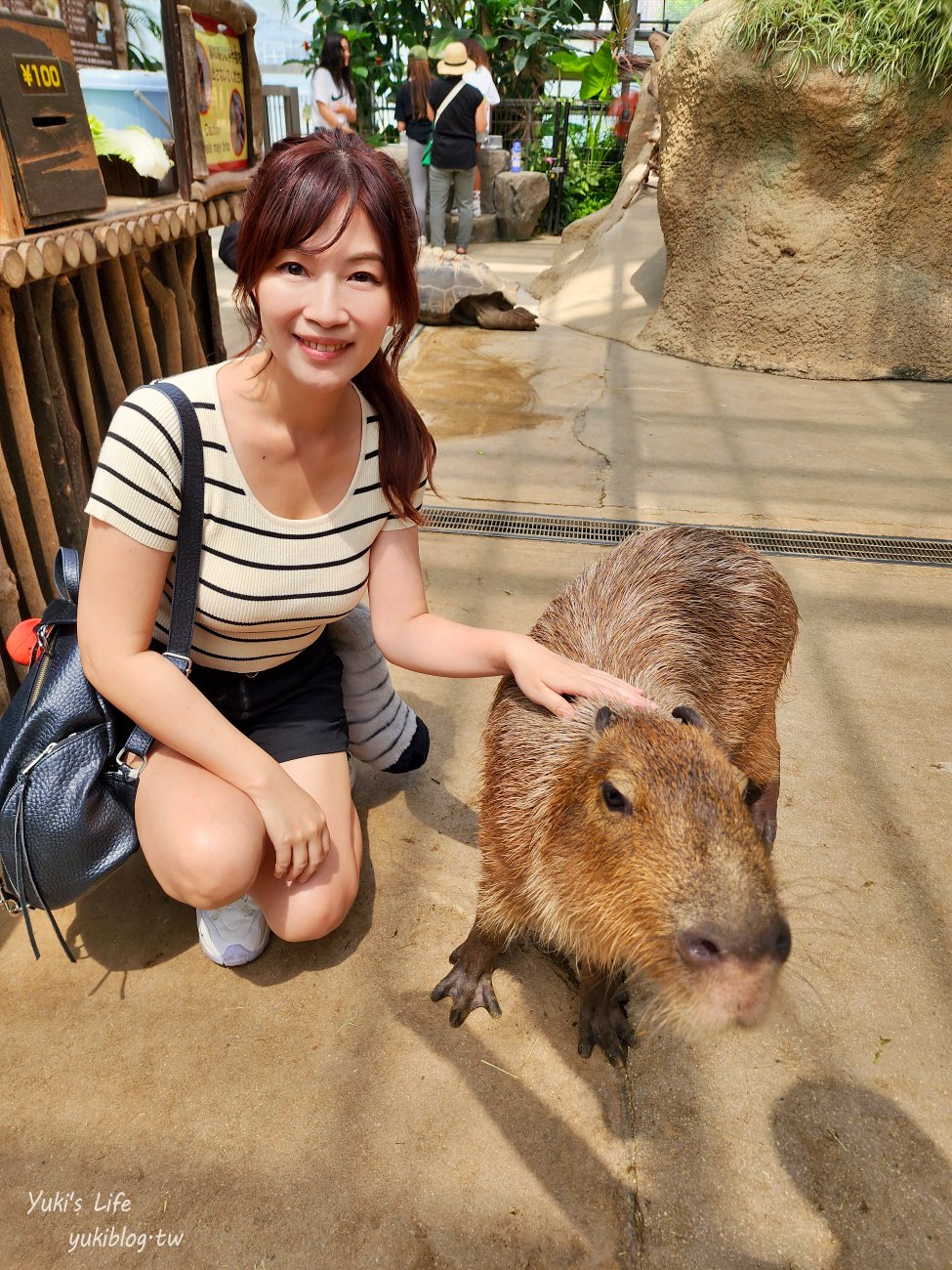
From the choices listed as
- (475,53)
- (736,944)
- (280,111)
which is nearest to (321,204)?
(736,944)

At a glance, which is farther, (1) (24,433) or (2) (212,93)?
(2) (212,93)

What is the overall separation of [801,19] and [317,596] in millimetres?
5692

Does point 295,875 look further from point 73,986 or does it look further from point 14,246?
point 14,246

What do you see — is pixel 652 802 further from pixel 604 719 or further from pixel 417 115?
pixel 417 115

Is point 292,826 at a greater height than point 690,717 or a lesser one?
lesser

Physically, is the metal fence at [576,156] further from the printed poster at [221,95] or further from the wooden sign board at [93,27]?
the printed poster at [221,95]

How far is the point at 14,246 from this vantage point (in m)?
2.19

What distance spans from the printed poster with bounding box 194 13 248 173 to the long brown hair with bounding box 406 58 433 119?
21.9 feet

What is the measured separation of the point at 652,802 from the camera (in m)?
1.52

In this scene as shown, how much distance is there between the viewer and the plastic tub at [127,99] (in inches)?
126

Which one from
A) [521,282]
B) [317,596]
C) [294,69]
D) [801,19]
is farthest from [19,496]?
[294,69]

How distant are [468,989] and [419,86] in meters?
9.87

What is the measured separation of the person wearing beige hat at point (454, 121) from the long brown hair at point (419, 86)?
223 mm

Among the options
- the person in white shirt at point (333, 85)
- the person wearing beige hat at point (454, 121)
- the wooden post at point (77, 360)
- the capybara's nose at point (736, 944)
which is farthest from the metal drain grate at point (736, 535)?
the person in white shirt at point (333, 85)
